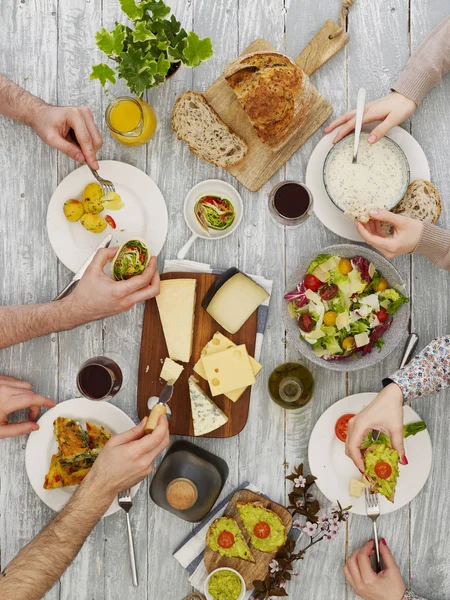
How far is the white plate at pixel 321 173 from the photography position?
2.10 metres

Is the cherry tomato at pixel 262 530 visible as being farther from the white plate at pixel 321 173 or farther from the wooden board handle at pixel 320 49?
the wooden board handle at pixel 320 49

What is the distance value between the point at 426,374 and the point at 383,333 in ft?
0.72

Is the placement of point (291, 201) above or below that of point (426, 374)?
above

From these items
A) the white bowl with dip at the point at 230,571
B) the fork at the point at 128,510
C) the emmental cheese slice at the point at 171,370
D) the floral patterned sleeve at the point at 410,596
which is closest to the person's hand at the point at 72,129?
the emmental cheese slice at the point at 171,370

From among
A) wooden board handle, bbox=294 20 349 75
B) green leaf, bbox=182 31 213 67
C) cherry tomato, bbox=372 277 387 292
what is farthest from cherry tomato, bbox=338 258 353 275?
green leaf, bbox=182 31 213 67

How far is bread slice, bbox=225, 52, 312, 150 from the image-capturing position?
1.98 meters

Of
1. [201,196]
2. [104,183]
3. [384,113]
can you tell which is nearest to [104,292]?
[104,183]

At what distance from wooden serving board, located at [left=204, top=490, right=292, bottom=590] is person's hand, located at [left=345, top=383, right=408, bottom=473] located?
455mm

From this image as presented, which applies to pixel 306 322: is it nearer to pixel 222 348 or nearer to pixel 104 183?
pixel 222 348

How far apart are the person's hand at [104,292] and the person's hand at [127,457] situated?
1.39 ft

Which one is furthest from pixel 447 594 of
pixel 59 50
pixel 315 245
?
pixel 59 50

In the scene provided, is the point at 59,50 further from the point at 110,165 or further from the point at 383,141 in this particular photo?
the point at 383,141

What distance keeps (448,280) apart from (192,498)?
125 centimetres

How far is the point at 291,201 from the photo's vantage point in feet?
6.82
